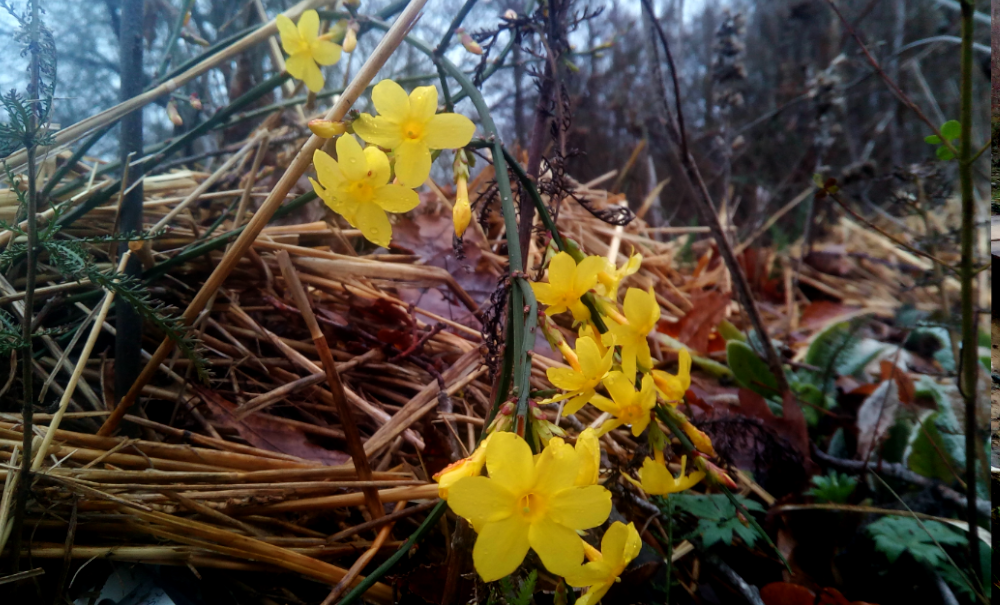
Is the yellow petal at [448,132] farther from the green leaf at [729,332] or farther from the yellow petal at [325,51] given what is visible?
the green leaf at [729,332]

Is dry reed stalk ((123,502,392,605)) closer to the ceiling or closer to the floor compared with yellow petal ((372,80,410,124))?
closer to the floor

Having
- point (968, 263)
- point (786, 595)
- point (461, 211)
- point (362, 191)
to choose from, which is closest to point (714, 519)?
point (786, 595)

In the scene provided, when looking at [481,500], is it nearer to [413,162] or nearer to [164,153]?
[413,162]

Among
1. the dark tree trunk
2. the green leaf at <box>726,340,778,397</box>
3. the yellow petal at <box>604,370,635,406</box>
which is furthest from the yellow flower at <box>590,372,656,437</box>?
the green leaf at <box>726,340,778,397</box>

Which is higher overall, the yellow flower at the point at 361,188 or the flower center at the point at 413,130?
the flower center at the point at 413,130

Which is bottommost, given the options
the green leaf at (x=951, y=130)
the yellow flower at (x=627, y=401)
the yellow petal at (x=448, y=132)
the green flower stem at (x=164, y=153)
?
the yellow flower at (x=627, y=401)

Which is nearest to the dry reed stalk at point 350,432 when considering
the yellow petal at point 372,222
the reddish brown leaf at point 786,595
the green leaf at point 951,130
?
the yellow petal at point 372,222

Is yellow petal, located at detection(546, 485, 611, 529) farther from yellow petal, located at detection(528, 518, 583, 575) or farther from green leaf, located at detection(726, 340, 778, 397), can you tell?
green leaf, located at detection(726, 340, 778, 397)

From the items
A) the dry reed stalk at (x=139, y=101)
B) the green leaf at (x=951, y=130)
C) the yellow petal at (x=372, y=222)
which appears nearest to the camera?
the yellow petal at (x=372, y=222)
